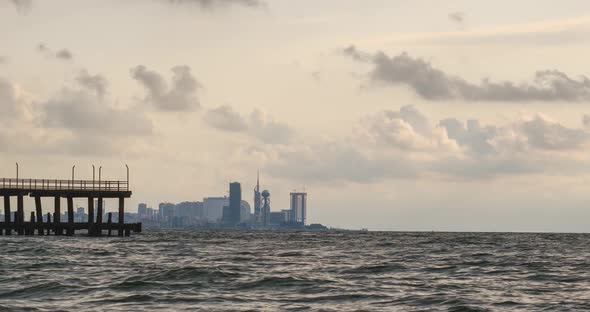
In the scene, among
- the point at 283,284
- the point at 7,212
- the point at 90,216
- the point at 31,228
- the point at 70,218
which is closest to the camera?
the point at 283,284

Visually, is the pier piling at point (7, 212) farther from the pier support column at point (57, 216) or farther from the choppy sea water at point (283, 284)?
the choppy sea water at point (283, 284)

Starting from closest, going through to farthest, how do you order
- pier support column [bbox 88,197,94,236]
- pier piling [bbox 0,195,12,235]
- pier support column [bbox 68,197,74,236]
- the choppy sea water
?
the choppy sea water
pier piling [bbox 0,195,12,235]
pier support column [bbox 68,197,74,236]
pier support column [bbox 88,197,94,236]

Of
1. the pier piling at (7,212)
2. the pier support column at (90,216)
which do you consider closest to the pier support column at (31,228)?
the pier piling at (7,212)

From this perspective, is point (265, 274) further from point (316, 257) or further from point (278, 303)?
point (316, 257)

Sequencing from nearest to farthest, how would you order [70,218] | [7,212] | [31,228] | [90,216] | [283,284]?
[283,284], [31,228], [7,212], [90,216], [70,218]

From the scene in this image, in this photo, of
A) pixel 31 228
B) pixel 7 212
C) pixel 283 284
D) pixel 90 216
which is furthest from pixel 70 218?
pixel 283 284

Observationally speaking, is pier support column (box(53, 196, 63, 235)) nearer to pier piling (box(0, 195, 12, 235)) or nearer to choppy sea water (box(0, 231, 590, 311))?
pier piling (box(0, 195, 12, 235))

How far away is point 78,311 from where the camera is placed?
35344 mm

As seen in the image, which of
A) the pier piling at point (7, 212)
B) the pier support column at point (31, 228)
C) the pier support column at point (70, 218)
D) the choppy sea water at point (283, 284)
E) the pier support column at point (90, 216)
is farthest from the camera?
the pier support column at point (90, 216)

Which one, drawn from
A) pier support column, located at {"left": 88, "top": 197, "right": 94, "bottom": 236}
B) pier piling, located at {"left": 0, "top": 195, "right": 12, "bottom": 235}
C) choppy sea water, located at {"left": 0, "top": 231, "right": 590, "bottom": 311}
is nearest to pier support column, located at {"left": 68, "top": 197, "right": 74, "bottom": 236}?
pier support column, located at {"left": 88, "top": 197, "right": 94, "bottom": 236}

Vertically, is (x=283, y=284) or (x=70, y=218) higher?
(x=70, y=218)

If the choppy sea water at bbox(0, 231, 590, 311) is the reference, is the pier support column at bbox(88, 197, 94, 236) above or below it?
above

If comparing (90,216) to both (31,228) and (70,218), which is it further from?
(31,228)

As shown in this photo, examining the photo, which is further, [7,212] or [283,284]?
[7,212]
